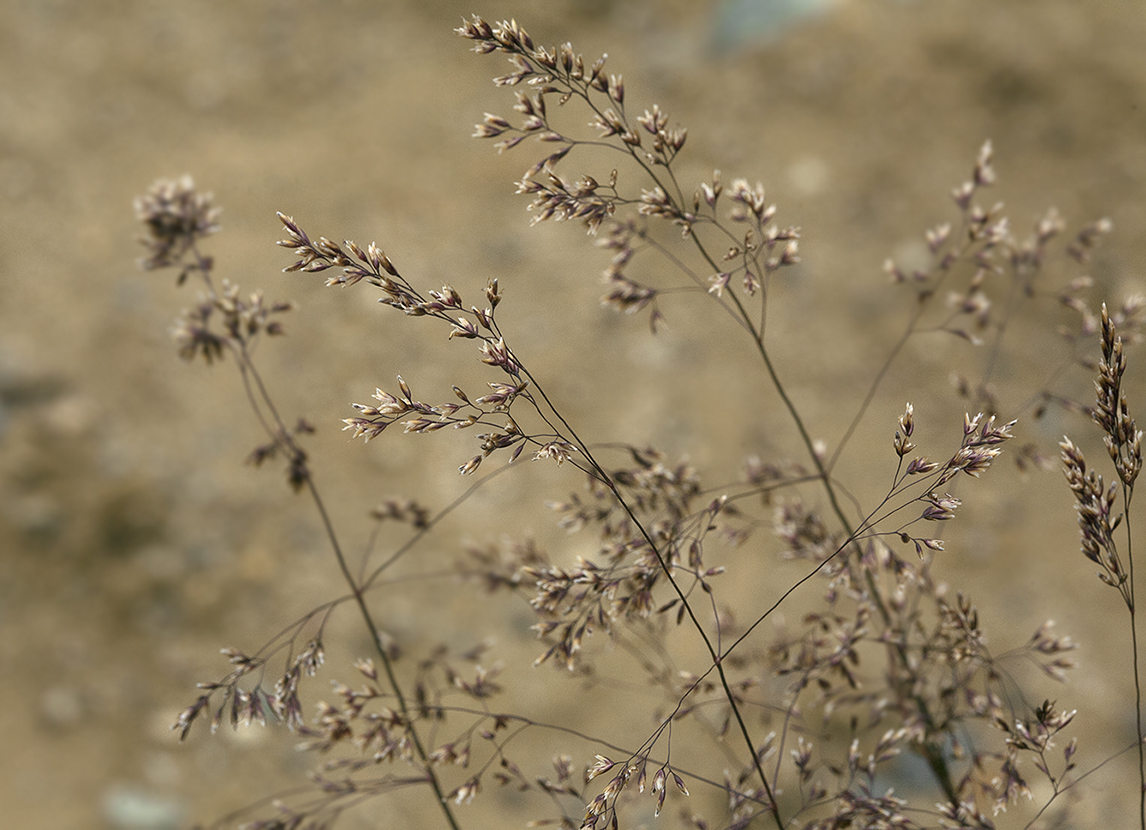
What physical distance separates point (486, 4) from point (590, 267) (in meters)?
1.96

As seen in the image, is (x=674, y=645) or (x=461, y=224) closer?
(x=674, y=645)

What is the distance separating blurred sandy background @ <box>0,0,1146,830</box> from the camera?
4082 millimetres

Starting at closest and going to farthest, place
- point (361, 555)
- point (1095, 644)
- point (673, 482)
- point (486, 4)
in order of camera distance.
A: 1. point (673, 482)
2. point (1095, 644)
3. point (361, 555)
4. point (486, 4)

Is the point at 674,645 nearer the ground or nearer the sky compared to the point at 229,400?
nearer the ground

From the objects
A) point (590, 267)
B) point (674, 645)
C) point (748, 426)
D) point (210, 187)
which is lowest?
point (674, 645)

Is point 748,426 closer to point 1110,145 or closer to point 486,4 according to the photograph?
point 1110,145

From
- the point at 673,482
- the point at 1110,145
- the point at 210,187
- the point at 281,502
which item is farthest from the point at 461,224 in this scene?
the point at 1110,145

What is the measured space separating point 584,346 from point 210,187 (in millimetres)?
2476

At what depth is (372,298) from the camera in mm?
4836

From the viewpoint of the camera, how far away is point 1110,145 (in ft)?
15.2

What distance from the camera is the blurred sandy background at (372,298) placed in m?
4.08

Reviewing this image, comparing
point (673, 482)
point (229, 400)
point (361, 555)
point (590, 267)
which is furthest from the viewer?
point (590, 267)

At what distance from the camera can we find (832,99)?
5.07m

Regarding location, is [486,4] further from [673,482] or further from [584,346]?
[673,482]
